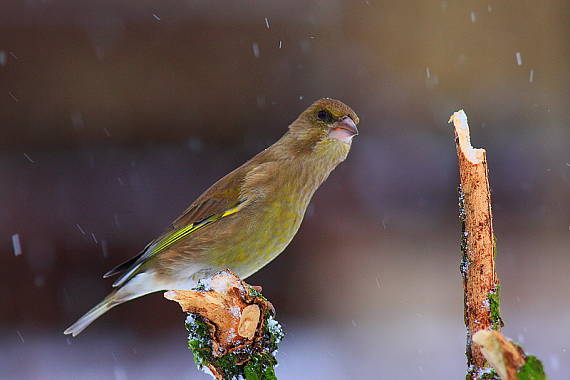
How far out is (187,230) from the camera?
2.92 meters

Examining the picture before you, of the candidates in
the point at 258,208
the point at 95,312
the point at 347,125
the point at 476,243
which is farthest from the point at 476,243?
the point at 95,312

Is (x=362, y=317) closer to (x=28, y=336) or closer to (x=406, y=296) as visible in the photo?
(x=406, y=296)

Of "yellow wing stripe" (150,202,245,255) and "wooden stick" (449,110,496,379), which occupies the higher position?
"wooden stick" (449,110,496,379)

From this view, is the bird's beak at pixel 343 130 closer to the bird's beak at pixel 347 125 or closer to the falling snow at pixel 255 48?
the bird's beak at pixel 347 125

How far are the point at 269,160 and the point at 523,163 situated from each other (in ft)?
13.0

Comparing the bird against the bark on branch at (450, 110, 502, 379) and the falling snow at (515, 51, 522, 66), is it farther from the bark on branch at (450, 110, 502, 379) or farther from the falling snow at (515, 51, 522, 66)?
the falling snow at (515, 51, 522, 66)

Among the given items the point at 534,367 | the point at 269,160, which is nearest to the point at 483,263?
the point at 534,367

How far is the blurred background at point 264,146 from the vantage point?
18.7ft

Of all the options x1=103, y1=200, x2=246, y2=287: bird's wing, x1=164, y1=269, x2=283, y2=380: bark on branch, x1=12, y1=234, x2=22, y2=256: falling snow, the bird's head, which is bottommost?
x1=12, y1=234, x2=22, y2=256: falling snow

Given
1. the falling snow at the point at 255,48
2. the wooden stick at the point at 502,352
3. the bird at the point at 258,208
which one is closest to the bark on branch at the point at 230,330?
the wooden stick at the point at 502,352

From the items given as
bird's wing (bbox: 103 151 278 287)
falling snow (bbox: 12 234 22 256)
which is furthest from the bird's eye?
falling snow (bbox: 12 234 22 256)

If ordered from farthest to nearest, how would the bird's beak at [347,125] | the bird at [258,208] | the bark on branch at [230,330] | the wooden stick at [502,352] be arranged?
the bird at [258,208], the bird's beak at [347,125], the bark on branch at [230,330], the wooden stick at [502,352]

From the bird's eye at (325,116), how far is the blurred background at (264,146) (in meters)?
2.94

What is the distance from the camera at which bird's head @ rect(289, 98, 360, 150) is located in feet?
8.98
